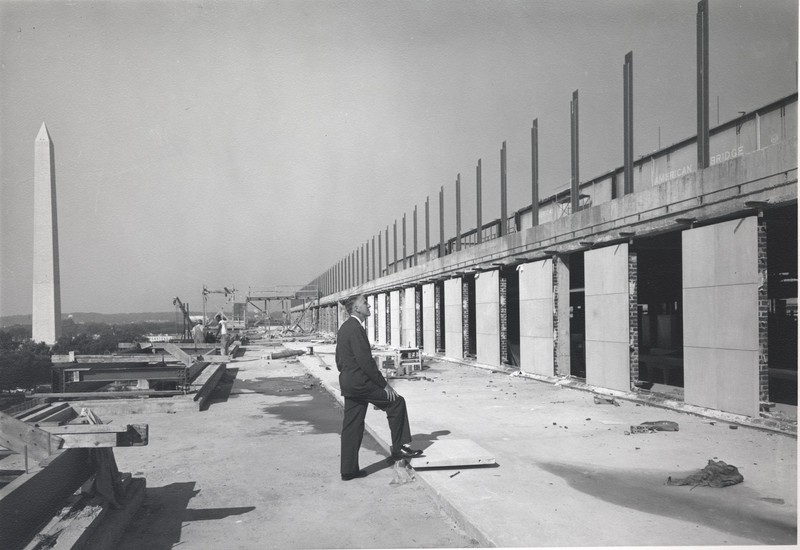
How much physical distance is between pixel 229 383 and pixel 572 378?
9215mm

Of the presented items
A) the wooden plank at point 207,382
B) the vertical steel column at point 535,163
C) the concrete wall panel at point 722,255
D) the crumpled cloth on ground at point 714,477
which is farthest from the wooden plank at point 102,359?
the crumpled cloth on ground at point 714,477

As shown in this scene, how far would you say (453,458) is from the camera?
5812 mm

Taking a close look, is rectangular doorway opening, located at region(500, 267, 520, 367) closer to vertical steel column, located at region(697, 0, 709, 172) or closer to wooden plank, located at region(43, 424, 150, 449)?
vertical steel column, located at region(697, 0, 709, 172)

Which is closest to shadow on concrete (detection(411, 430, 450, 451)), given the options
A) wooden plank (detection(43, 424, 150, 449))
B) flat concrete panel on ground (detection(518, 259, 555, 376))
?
wooden plank (detection(43, 424, 150, 449))

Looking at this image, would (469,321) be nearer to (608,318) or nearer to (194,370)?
(194,370)

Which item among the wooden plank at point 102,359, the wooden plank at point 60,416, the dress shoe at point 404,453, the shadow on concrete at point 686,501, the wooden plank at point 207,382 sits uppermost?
the wooden plank at point 60,416

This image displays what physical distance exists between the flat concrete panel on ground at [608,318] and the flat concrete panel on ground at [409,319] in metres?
14.3

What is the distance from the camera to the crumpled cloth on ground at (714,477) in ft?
16.9

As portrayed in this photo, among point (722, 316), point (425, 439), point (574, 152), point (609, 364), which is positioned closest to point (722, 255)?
point (722, 316)

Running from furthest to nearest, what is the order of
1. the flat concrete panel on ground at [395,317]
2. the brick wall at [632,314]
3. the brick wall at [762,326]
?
the flat concrete panel on ground at [395,317] < the brick wall at [632,314] < the brick wall at [762,326]

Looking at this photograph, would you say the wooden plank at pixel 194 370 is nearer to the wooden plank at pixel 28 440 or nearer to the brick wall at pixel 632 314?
the brick wall at pixel 632 314

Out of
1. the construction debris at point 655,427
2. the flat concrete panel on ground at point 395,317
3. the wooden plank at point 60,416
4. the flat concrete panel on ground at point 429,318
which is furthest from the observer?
the flat concrete panel on ground at point 395,317

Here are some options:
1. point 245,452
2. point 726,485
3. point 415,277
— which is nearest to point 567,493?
point 726,485

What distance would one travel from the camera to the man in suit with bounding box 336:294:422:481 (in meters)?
5.72
